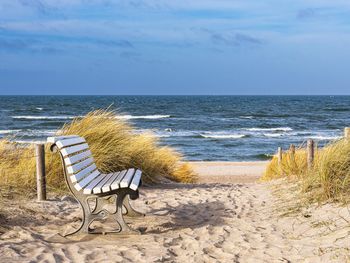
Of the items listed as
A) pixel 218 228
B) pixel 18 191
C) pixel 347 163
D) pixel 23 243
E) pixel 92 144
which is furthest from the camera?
pixel 92 144

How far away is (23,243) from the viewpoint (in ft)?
18.4

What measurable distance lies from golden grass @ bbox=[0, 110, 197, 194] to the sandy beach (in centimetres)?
67

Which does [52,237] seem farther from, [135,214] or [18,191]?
[18,191]

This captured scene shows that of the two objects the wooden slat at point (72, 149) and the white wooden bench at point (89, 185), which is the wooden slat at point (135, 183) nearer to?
the white wooden bench at point (89, 185)

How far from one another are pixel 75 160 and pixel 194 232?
1439 millimetres

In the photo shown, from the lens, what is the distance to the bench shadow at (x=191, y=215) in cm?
664

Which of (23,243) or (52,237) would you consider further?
(52,237)

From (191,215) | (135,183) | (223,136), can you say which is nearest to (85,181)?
(135,183)

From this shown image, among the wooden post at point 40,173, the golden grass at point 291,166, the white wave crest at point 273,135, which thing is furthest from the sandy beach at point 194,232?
the white wave crest at point 273,135

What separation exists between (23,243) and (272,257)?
7.52 ft

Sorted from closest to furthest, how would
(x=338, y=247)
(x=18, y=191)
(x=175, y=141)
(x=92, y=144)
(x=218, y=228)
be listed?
1. (x=338, y=247)
2. (x=218, y=228)
3. (x=18, y=191)
4. (x=92, y=144)
5. (x=175, y=141)

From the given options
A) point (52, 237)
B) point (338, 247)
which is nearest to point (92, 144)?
point (52, 237)

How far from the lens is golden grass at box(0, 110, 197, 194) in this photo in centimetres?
839

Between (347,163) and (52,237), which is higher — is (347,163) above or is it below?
above
